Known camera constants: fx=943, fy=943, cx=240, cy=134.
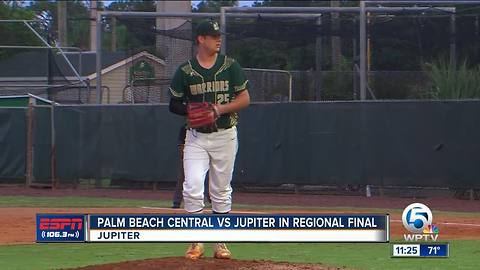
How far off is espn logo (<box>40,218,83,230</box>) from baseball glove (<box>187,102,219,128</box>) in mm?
1279

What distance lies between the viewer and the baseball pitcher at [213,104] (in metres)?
8.05

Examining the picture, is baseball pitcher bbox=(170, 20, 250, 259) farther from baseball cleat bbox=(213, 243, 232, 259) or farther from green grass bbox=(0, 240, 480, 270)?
green grass bbox=(0, 240, 480, 270)

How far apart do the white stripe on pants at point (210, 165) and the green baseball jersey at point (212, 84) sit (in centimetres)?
14

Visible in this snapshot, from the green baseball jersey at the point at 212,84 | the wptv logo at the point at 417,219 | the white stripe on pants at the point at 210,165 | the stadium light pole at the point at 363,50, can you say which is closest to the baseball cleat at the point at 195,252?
the white stripe on pants at the point at 210,165

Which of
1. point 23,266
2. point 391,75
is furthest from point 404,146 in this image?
point 23,266

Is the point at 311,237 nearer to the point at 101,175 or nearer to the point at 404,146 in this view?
the point at 404,146

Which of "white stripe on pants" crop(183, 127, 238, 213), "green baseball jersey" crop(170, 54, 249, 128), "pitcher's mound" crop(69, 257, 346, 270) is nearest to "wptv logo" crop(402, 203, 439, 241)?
"pitcher's mound" crop(69, 257, 346, 270)

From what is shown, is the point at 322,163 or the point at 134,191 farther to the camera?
the point at 134,191

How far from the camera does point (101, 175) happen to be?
22.3 meters

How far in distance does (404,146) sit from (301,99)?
349cm

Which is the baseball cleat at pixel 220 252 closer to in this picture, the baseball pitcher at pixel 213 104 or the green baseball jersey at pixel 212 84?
the baseball pitcher at pixel 213 104

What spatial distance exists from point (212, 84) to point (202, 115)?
43 cm

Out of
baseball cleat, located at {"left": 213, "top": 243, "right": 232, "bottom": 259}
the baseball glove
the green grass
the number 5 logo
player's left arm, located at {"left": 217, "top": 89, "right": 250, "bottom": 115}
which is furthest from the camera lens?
the green grass

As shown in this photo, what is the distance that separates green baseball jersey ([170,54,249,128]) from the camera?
8.09 m
